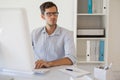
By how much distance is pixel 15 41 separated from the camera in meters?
1.30

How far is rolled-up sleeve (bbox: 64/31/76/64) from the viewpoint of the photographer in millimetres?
1894

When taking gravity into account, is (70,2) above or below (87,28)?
above

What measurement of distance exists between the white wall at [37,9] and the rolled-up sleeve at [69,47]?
851 mm

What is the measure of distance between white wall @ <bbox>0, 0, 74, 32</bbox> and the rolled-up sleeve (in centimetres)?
85

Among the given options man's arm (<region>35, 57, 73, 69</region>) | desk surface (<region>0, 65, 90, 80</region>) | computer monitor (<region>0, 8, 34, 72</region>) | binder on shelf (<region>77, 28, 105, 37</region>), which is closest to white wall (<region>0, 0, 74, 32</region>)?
binder on shelf (<region>77, 28, 105, 37</region>)

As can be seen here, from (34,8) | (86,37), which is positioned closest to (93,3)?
(86,37)

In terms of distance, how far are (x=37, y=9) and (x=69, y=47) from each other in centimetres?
126

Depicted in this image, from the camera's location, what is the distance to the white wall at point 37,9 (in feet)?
9.72

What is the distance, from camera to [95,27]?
2.93 m

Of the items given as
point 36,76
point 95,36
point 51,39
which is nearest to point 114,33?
point 95,36

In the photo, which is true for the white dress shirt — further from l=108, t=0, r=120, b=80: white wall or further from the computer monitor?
l=108, t=0, r=120, b=80: white wall

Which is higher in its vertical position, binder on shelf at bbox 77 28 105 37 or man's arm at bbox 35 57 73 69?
binder on shelf at bbox 77 28 105 37

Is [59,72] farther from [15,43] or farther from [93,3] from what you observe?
[93,3]

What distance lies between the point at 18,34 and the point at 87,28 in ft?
5.50
